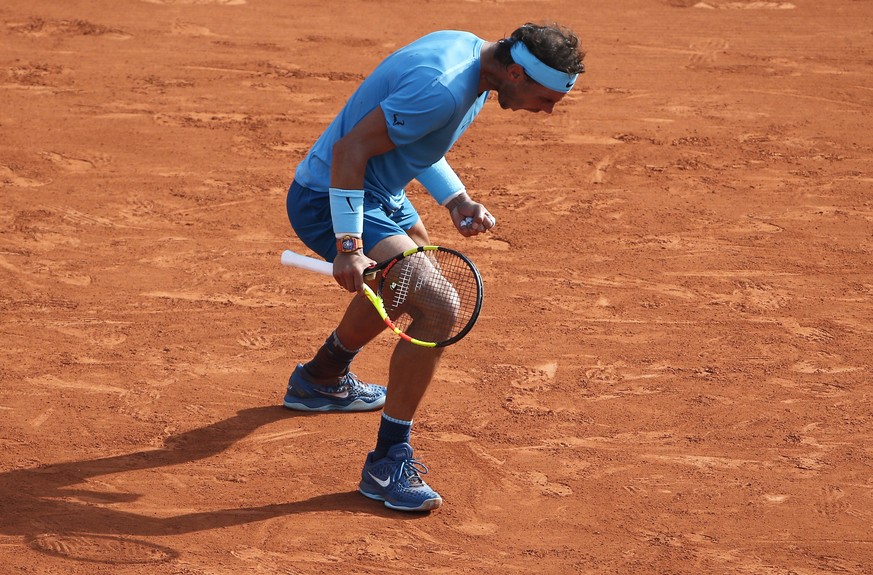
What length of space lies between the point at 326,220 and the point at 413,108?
2.72 ft

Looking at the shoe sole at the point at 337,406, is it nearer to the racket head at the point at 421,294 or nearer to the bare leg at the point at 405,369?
the bare leg at the point at 405,369

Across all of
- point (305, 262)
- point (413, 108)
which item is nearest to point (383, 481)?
point (305, 262)

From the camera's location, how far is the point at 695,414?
561 cm

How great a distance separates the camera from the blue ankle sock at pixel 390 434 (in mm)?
4883

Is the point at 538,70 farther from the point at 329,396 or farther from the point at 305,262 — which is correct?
the point at 329,396

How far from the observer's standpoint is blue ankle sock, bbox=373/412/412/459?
4883mm

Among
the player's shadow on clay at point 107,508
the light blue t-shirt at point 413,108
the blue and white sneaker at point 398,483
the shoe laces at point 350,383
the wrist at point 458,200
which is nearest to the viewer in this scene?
the light blue t-shirt at point 413,108

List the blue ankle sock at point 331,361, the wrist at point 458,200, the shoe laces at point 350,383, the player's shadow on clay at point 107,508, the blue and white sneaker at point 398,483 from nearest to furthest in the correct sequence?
the player's shadow on clay at point 107,508, the blue and white sneaker at point 398,483, the wrist at point 458,200, the blue ankle sock at point 331,361, the shoe laces at point 350,383

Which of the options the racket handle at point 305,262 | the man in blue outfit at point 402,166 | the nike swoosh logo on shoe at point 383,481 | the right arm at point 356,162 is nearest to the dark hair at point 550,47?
the man in blue outfit at point 402,166

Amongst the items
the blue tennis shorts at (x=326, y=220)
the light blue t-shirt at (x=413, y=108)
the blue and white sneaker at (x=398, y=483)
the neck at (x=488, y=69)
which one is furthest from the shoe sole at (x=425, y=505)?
the neck at (x=488, y=69)

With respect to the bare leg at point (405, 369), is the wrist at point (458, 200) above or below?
above

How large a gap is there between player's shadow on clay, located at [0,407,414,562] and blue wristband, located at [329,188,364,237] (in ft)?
3.98

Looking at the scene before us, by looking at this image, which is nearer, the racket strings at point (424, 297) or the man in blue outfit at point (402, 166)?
the man in blue outfit at point (402, 166)

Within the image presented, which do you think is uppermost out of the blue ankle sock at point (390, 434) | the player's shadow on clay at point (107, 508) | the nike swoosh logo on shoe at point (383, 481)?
the blue ankle sock at point (390, 434)
